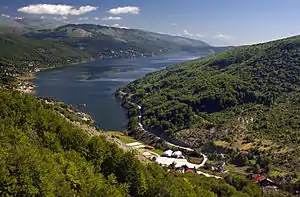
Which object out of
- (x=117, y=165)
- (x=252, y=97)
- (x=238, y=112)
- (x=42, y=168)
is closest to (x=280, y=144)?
(x=238, y=112)

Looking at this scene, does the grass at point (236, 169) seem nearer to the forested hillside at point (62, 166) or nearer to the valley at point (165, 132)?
the valley at point (165, 132)

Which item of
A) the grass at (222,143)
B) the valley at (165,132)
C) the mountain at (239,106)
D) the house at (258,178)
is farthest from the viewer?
the grass at (222,143)

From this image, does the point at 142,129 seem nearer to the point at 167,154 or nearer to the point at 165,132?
the point at 165,132

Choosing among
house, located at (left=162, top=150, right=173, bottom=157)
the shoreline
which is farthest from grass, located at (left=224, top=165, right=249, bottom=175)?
the shoreline

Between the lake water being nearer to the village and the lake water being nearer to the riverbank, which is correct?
the riverbank

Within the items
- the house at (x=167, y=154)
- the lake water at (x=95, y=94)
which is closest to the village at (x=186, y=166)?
the house at (x=167, y=154)

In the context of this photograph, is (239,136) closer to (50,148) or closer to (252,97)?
(252,97)
